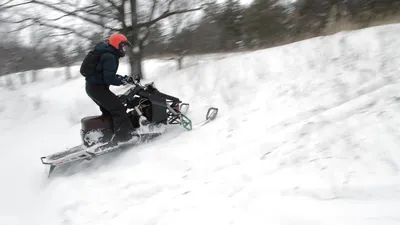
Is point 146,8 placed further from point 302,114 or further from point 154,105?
point 302,114

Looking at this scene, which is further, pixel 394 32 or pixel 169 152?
pixel 394 32

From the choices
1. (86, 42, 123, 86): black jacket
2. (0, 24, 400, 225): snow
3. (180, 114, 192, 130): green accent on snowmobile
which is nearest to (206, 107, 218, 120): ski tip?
(0, 24, 400, 225): snow

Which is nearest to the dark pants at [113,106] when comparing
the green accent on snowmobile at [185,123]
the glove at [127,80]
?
the glove at [127,80]

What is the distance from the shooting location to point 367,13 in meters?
10.5

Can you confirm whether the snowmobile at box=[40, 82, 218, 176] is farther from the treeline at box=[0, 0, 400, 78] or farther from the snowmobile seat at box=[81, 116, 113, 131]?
the treeline at box=[0, 0, 400, 78]

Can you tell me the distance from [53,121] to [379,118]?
7.68 meters

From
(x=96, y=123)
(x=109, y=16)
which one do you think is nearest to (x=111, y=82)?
(x=96, y=123)

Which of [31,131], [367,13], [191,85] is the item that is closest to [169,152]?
[191,85]

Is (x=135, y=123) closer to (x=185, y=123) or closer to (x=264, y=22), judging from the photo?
(x=185, y=123)

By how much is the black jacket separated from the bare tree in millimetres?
4717

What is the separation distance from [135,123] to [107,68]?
1.22 m

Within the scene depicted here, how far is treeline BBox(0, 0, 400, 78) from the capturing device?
35.3 feet

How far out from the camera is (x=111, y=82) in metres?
5.61

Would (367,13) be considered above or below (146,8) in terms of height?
below
